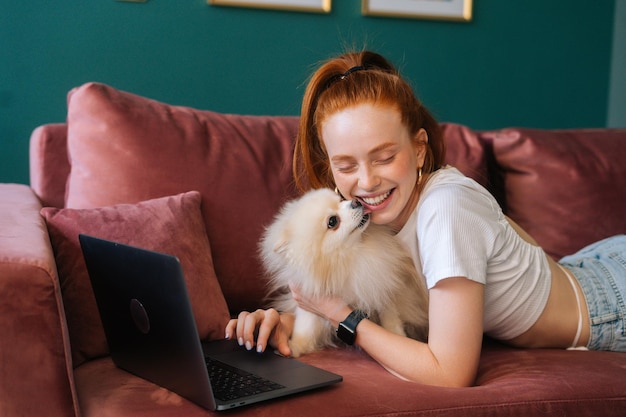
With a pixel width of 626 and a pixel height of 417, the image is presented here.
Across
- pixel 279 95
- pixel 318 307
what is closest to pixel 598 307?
pixel 318 307

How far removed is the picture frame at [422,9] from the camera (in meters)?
3.18

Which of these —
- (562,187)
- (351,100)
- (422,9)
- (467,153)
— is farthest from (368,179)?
(422,9)

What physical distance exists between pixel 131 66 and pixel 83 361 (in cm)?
148

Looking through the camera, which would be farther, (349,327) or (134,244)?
(134,244)

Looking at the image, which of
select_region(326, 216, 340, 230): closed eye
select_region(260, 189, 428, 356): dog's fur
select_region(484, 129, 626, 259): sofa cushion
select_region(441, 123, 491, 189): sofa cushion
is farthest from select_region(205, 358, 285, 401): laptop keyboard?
select_region(484, 129, 626, 259): sofa cushion

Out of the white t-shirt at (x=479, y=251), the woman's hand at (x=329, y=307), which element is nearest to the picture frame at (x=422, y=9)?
the white t-shirt at (x=479, y=251)

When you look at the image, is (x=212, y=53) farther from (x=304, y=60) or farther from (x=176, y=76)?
(x=304, y=60)

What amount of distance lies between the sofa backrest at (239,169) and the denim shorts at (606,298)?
41 centimetres

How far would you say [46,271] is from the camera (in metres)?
1.40

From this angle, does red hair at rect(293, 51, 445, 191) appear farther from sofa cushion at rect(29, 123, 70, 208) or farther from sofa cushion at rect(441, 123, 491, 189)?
sofa cushion at rect(29, 123, 70, 208)

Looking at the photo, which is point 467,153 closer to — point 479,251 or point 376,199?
point 376,199

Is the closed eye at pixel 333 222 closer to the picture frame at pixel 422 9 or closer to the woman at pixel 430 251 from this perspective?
the woman at pixel 430 251

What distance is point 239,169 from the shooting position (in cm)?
225

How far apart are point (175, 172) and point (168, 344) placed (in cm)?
83
